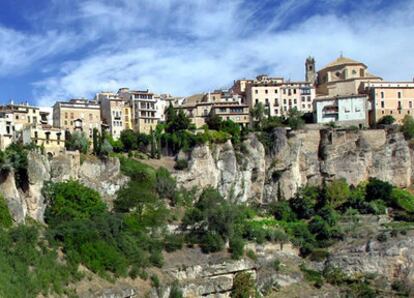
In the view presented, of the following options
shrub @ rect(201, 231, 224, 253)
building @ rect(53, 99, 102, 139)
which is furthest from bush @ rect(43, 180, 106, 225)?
building @ rect(53, 99, 102, 139)

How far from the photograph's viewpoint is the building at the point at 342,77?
3076 inches

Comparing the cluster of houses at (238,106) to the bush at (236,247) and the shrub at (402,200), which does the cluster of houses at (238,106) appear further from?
the bush at (236,247)

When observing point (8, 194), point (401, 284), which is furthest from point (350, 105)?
point (8, 194)

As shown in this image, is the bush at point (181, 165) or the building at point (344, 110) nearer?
the bush at point (181, 165)

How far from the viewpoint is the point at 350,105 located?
240ft

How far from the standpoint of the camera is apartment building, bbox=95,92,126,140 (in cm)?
7238

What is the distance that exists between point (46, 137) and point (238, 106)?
22557 mm

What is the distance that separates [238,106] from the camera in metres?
76.3

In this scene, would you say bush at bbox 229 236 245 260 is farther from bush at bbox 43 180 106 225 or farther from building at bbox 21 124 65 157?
building at bbox 21 124 65 157

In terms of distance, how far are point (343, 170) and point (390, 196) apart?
558 centimetres

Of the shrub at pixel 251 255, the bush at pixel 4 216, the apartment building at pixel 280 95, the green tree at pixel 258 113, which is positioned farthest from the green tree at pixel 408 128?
→ the bush at pixel 4 216

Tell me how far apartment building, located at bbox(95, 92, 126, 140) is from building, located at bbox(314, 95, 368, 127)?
66.6 feet

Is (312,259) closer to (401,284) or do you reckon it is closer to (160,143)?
(401,284)

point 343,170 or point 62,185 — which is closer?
point 62,185
